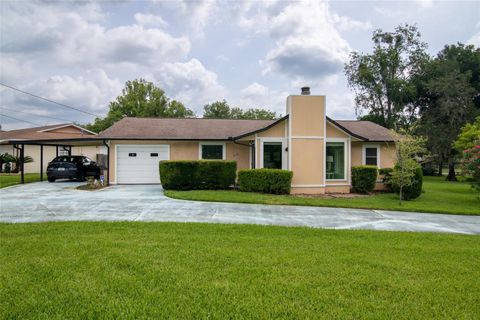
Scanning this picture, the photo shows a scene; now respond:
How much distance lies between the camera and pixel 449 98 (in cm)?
2658

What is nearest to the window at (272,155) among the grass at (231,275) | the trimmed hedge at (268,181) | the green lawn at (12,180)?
the trimmed hedge at (268,181)

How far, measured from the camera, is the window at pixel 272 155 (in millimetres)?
13555

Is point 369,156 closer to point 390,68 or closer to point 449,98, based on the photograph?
point 449,98

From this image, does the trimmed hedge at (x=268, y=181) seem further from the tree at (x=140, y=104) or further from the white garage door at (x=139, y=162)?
the tree at (x=140, y=104)

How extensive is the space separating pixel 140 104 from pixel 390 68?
2969cm

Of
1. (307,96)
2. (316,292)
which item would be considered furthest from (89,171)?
(316,292)

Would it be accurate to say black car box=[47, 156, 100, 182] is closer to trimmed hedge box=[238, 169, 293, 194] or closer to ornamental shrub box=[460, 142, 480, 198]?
trimmed hedge box=[238, 169, 293, 194]

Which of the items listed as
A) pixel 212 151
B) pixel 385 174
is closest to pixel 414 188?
pixel 385 174

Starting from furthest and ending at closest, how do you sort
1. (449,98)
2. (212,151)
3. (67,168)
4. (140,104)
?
(140,104) → (449,98) → (67,168) → (212,151)

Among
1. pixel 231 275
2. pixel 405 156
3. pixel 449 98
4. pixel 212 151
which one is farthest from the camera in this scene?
pixel 449 98

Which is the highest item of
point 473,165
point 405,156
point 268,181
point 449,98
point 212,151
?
point 449,98

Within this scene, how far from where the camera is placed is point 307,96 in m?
13.1

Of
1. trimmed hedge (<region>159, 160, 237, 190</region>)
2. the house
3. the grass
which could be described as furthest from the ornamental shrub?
trimmed hedge (<region>159, 160, 237, 190</region>)

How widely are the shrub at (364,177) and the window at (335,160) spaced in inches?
22.8
